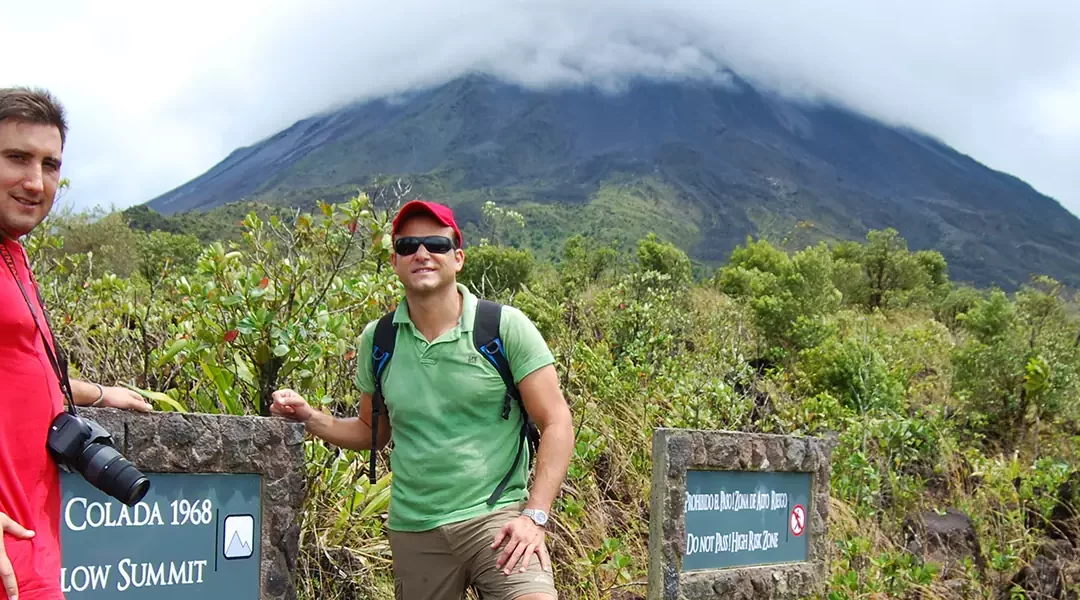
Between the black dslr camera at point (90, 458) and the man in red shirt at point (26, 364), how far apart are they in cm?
3

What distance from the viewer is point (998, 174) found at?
16538 centimetres

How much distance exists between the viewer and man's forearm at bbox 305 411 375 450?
2834 mm

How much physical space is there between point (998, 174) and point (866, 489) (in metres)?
179

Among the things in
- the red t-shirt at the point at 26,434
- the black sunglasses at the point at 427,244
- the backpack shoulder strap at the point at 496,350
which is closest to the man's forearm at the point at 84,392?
the red t-shirt at the point at 26,434

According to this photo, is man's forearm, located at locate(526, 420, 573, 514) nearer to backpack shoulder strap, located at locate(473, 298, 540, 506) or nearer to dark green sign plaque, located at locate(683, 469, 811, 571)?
backpack shoulder strap, located at locate(473, 298, 540, 506)

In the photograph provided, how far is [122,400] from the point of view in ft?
7.85

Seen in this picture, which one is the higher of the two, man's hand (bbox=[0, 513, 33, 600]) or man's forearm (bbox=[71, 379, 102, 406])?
man's forearm (bbox=[71, 379, 102, 406])

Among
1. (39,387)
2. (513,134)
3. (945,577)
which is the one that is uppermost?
(513,134)

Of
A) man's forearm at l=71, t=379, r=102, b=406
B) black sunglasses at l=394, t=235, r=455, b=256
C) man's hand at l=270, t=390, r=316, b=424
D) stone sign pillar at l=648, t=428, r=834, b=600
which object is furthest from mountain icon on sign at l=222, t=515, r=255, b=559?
stone sign pillar at l=648, t=428, r=834, b=600

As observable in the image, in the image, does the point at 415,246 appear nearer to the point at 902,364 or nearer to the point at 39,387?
the point at 39,387

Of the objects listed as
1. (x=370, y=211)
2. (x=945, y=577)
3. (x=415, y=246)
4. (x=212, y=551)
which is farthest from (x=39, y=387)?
(x=945, y=577)

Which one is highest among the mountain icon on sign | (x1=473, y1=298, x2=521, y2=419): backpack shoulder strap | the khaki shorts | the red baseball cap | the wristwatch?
the red baseball cap

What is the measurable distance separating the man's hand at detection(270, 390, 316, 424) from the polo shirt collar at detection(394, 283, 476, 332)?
35 centimetres

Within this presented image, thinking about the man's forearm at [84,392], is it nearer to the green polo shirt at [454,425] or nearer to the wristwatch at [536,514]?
the green polo shirt at [454,425]
